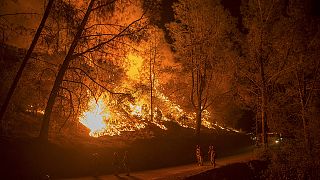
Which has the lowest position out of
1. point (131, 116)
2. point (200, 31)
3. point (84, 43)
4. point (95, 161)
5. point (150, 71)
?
point (95, 161)

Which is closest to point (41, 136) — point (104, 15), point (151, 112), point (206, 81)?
point (104, 15)

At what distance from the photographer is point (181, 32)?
1246 inches

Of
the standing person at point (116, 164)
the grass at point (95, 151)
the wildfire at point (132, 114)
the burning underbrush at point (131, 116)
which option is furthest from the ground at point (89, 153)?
the wildfire at point (132, 114)

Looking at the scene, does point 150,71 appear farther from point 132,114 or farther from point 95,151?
point 95,151

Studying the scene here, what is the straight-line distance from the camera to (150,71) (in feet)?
114

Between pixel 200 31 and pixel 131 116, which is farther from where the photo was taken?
pixel 131 116

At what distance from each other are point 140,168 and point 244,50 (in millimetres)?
12463

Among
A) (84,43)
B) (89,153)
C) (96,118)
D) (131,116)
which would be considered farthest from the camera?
(131,116)

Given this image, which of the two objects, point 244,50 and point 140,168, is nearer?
point 140,168

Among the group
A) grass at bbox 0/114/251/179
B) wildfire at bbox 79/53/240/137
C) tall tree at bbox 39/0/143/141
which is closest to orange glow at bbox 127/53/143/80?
wildfire at bbox 79/53/240/137

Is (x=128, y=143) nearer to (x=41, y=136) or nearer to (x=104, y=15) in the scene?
(x=41, y=136)

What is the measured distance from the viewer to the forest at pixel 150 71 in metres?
18.3

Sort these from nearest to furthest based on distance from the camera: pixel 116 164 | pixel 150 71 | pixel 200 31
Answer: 1. pixel 116 164
2. pixel 200 31
3. pixel 150 71

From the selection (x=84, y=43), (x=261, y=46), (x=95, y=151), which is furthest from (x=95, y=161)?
(x=261, y=46)
